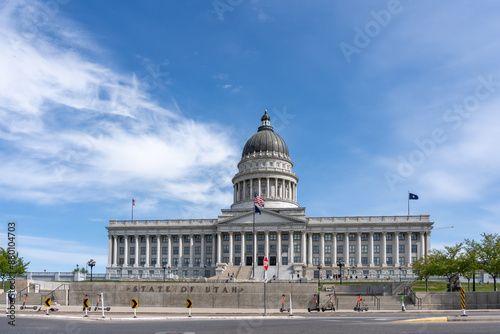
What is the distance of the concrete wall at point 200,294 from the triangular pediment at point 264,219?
2500 inches

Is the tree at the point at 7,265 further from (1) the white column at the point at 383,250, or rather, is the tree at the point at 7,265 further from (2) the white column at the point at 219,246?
(1) the white column at the point at 383,250

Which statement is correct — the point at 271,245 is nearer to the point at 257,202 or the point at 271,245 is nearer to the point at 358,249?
the point at 358,249

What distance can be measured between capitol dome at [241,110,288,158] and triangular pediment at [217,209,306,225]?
26.4 m

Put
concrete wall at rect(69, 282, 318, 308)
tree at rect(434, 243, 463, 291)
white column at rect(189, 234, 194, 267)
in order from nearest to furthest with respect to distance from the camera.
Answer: concrete wall at rect(69, 282, 318, 308) < tree at rect(434, 243, 463, 291) < white column at rect(189, 234, 194, 267)

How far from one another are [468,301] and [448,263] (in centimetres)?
2246

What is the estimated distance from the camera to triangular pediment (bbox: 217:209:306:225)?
112 metres

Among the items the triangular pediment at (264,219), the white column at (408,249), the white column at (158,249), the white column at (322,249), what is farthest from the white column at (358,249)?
the white column at (158,249)

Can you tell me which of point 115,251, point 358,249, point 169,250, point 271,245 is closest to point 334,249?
point 358,249

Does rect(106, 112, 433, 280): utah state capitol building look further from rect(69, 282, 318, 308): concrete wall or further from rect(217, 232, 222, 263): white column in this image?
rect(69, 282, 318, 308): concrete wall

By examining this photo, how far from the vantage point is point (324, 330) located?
23438mm

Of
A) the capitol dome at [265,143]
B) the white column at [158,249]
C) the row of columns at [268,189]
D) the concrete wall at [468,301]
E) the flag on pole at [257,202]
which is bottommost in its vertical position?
the concrete wall at [468,301]

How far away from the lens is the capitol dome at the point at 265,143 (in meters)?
136

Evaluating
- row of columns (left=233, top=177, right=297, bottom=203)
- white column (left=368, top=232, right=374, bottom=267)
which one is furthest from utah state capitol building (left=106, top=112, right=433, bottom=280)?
row of columns (left=233, top=177, right=297, bottom=203)

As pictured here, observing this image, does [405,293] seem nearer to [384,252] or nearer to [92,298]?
[92,298]
